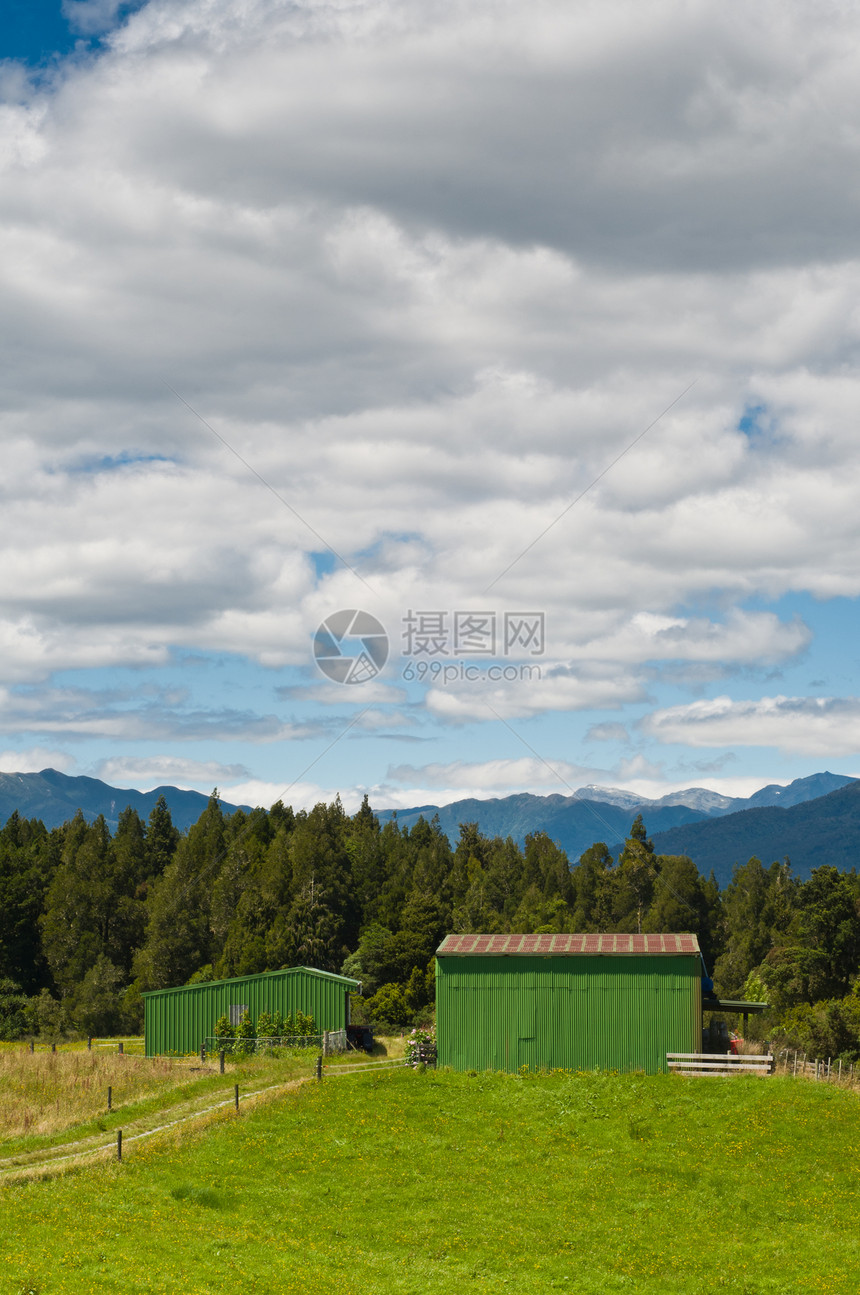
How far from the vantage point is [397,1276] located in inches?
985

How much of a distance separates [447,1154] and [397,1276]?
8.70 meters

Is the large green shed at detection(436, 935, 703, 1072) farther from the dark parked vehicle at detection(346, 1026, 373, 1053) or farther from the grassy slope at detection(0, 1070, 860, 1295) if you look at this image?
the dark parked vehicle at detection(346, 1026, 373, 1053)

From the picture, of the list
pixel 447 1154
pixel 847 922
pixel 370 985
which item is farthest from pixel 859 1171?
pixel 370 985

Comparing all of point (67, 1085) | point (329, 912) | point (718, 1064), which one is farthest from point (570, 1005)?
point (329, 912)

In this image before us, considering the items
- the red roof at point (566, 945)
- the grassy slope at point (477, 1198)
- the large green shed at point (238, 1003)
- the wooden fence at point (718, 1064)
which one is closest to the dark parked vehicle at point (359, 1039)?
the large green shed at point (238, 1003)

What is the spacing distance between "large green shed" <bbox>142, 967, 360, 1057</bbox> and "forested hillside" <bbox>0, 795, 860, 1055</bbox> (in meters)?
27.5

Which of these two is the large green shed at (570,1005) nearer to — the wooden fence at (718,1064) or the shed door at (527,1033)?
the shed door at (527,1033)

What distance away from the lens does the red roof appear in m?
43.9

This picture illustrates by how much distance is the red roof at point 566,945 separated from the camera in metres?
43.9

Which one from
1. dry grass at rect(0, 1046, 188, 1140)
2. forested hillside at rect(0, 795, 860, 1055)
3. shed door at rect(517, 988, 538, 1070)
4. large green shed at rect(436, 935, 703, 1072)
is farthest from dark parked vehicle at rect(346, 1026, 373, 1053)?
forested hillside at rect(0, 795, 860, 1055)

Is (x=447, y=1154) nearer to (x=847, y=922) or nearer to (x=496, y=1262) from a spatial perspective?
(x=496, y=1262)

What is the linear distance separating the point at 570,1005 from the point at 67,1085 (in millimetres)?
20289

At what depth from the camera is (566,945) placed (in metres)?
44.9

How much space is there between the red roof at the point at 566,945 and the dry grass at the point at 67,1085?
12.4 m
